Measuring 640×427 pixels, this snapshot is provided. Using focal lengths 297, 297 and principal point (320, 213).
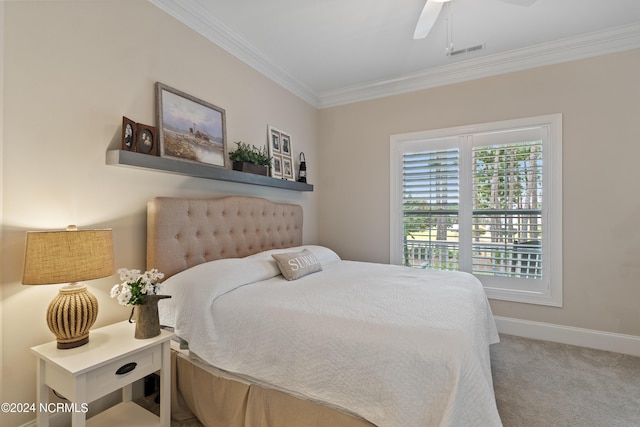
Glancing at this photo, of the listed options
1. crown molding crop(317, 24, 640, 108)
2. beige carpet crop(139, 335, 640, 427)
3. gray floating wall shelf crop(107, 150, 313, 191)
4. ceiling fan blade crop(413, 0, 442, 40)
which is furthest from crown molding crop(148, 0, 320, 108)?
beige carpet crop(139, 335, 640, 427)

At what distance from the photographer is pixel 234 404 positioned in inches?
62.4

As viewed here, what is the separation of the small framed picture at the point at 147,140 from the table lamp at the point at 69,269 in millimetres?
646

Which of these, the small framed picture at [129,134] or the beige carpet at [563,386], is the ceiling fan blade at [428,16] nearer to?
the small framed picture at [129,134]

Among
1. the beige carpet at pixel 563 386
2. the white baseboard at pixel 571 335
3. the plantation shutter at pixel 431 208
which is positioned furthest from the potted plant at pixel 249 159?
the white baseboard at pixel 571 335

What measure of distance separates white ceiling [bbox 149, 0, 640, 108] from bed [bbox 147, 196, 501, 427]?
157cm

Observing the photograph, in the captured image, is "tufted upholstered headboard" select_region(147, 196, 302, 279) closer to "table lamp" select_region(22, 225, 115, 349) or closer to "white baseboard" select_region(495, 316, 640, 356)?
"table lamp" select_region(22, 225, 115, 349)

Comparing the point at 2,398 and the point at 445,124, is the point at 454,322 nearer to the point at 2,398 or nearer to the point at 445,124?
the point at 2,398

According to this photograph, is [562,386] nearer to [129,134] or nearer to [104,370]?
[104,370]

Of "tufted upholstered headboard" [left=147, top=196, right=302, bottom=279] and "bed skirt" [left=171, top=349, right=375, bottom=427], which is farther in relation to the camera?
"tufted upholstered headboard" [left=147, top=196, right=302, bottom=279]

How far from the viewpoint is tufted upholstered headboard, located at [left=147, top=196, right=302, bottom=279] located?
6.51 ft

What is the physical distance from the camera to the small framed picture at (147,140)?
193 cm

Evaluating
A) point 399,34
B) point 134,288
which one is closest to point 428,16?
point 399,34

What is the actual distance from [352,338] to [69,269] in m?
1.34

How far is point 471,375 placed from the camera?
115 centimetres
